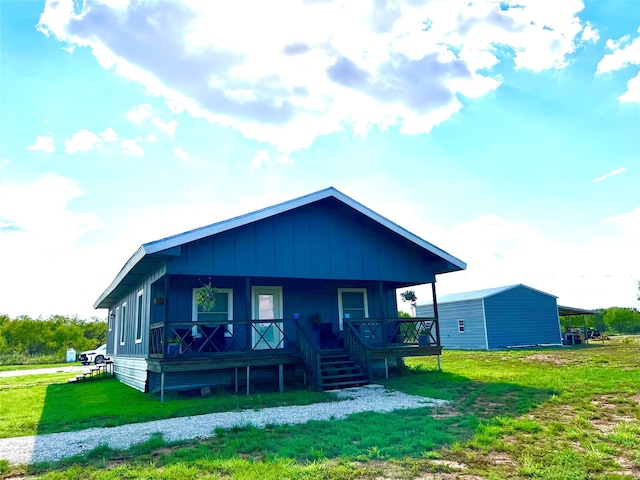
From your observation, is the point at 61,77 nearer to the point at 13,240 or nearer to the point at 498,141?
the point at 498,141

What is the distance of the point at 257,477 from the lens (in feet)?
13.8

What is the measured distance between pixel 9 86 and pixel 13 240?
14348 millimetres

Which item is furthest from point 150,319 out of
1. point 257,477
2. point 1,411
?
point 257,477

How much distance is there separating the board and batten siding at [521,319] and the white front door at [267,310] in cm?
1825

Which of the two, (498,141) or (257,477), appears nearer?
(257,477)

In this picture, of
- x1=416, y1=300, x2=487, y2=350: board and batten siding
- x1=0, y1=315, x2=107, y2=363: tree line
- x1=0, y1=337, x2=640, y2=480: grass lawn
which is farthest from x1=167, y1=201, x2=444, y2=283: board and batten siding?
x1=0, y1=315, x2=107, y2=363: tree line

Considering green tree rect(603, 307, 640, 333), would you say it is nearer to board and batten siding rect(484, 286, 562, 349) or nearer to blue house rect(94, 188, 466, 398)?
board and batten siding rect(484, 286, 562, 349)

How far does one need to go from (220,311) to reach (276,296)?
64.9 inches

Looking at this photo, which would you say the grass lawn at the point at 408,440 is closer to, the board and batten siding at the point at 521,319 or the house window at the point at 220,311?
the house window at the point at 220,311

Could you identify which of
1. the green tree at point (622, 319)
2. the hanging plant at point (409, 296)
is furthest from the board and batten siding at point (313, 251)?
the green tree at point (622, 319)

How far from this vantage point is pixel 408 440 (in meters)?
5.34

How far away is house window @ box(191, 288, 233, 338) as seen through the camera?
37.8ft

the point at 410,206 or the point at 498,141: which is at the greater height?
the point at 498,141

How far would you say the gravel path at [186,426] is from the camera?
5.62m
